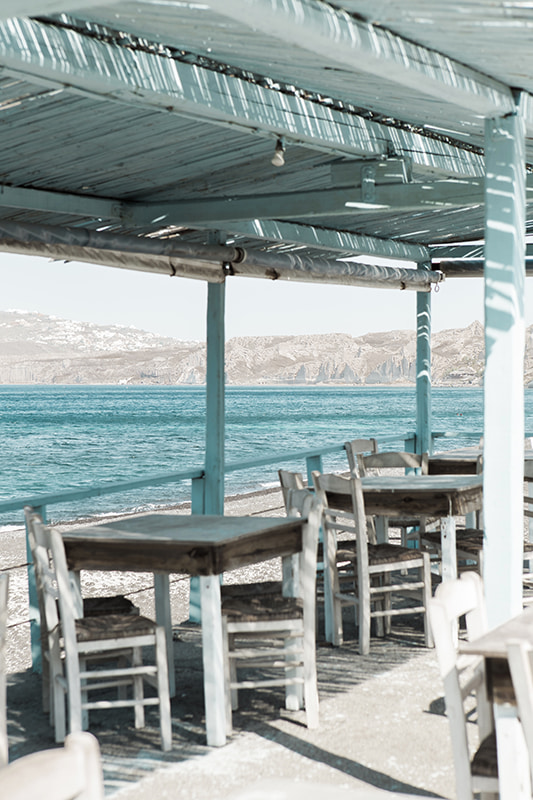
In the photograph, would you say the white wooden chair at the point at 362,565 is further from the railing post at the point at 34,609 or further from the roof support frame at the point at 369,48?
the roof support frame at the point at 369,48

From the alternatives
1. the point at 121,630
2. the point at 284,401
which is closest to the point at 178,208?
the point at 121,630

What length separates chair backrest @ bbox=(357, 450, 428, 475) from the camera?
20.2 feet

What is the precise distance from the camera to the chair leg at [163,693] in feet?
11.9

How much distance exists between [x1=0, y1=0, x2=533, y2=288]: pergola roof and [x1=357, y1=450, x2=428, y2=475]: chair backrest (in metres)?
1.28

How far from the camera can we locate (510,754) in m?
2.22

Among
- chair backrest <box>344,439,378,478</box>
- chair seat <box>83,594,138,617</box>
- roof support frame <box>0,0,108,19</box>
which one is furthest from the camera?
chair backrest <box>344,439,378,478</box>

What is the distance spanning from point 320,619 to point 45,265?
61021 millimetres

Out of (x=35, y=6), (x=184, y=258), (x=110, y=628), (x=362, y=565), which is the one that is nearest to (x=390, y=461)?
(x=362, y=565)

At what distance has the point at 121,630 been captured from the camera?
3645 mm

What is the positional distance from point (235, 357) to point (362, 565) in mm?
70743

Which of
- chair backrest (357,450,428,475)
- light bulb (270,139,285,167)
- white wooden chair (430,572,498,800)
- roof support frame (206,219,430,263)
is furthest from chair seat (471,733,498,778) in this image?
chair backrest (357,450,428,475)

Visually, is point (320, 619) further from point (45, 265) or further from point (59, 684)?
point (45, 265)

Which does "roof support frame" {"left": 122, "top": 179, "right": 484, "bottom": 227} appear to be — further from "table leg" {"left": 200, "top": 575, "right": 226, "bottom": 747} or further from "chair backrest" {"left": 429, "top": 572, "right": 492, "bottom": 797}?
"chair backrest" {"left": 429, "top": 572, "right": 492, "bottom": 797}

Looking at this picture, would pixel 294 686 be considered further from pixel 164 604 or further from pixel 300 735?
pixel 164 604
